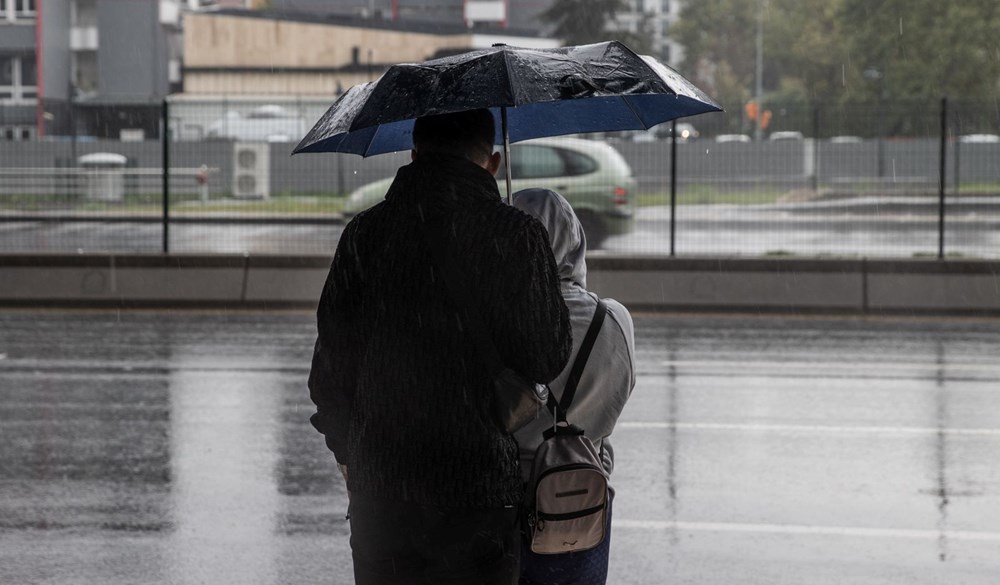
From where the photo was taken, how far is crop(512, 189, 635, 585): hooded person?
10.7ft

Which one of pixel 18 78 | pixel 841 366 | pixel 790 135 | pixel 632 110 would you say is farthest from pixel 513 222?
pixel 18 78

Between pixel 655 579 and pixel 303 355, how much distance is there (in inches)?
257

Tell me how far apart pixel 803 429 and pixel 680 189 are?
416 inches

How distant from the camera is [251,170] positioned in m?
23.7

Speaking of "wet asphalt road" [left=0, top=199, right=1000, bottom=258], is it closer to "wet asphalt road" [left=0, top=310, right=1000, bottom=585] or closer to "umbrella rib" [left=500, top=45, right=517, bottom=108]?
"wet asphalt road" [left=0, top=310, right=1000, bottom=585]

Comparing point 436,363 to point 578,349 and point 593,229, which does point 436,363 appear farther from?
point 593,229

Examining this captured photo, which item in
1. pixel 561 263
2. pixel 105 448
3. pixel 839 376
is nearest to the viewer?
pixel 561 263

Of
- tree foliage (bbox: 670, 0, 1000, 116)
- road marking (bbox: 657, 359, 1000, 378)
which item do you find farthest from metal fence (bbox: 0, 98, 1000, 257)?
road marking (bbox: 657, 359, 1000, 378)

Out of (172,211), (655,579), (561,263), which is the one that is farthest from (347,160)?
(561,263)

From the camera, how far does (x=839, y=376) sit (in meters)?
10.3

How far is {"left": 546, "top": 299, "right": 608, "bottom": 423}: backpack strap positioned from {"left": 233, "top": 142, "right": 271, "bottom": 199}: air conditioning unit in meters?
18.8

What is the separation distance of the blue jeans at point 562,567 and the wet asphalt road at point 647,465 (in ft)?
7.11

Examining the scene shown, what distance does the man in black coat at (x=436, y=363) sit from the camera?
2.89m

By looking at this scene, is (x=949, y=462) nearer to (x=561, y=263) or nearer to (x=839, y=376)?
(x=839, y=376)
